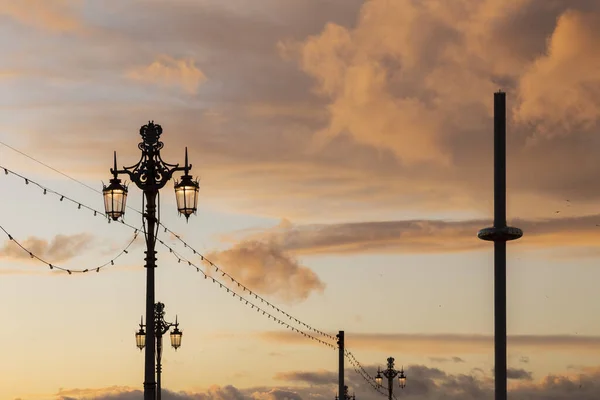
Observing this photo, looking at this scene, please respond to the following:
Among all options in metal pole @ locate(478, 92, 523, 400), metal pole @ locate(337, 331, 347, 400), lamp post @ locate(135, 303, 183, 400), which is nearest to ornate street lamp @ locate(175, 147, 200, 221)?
metal pole @ locate(478, 92, 523, 400)

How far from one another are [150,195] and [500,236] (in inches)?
382

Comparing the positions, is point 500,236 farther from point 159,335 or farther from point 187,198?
point 159,335

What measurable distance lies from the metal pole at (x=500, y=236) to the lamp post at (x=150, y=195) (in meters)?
8.73

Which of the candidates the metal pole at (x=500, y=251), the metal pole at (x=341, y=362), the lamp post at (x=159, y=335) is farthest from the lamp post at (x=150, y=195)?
the metal pole at (x=341, y=362)

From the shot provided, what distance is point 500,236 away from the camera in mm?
17500

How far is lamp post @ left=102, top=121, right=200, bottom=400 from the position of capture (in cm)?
2480

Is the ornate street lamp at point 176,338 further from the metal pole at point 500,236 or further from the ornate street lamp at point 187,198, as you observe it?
the metal pole at point 500,236

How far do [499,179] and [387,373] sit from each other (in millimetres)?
43917

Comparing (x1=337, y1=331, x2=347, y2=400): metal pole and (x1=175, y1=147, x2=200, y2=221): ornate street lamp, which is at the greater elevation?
(x1=175, y1=147, x2=200, y2=221): ornate street lamp

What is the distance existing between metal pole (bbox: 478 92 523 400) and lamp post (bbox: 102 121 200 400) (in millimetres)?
8728

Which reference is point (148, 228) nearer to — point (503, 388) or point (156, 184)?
point (156, 184)

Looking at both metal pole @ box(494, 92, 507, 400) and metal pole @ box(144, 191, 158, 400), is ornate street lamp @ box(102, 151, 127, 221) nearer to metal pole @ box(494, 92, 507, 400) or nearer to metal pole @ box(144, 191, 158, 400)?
metal pole @ box(144, 191, 158, 400)

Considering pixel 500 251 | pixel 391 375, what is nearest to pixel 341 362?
pixel 391 375

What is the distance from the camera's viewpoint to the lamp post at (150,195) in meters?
24.8
